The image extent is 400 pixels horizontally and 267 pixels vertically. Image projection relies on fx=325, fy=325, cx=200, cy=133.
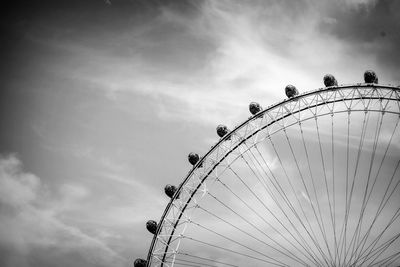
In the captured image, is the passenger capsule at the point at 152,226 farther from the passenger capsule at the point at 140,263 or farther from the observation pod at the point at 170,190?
the observation pod at the point at 170,190

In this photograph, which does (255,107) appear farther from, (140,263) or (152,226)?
(140,263)

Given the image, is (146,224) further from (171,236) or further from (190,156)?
(190,156)

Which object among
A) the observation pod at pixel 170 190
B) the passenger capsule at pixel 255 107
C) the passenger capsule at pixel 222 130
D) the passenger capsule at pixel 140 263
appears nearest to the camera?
the passenger capsule at pixel 255 107

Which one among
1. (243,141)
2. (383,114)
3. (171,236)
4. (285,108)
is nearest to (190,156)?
(243,141)

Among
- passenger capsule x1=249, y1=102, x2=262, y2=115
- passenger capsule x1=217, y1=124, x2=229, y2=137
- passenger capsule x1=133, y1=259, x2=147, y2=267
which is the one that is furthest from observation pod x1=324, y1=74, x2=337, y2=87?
passenger capsule x1=133, y1=259, x2=147, y2=267

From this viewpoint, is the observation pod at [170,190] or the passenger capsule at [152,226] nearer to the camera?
the passenger capsule at [152,226]

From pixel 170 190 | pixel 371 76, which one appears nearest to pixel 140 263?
pixel 170 190

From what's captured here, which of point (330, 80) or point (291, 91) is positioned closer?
point (330, 80)

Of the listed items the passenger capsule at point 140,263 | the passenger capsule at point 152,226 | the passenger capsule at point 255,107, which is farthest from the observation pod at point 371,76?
the passenger capsule at point 140,263
